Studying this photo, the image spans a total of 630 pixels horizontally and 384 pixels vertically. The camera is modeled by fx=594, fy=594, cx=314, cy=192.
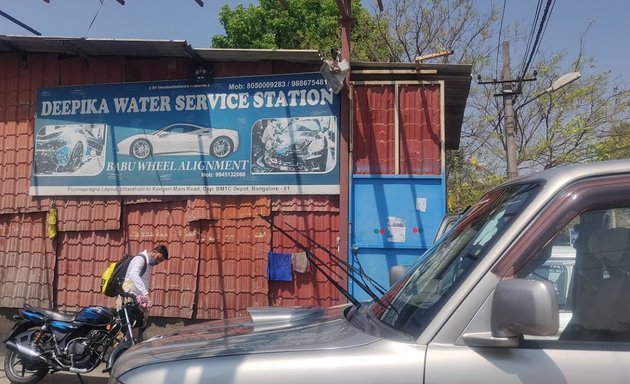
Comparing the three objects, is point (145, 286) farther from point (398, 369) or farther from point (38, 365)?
point (398, 369)

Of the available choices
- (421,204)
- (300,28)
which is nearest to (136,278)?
(421,204)

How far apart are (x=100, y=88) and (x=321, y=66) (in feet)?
11.1

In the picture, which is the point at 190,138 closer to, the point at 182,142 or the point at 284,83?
the point at 182,142

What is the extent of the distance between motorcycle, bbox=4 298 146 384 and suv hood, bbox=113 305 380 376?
425 centimetres

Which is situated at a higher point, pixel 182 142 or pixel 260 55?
pixel 260 55

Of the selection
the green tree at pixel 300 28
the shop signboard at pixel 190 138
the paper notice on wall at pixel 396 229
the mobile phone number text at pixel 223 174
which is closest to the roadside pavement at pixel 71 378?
the shop signboard at pixel 190 138

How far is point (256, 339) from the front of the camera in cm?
226

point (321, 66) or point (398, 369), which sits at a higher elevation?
point (321, 66)

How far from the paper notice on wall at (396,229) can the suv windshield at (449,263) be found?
5.16 m

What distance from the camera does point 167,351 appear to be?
229 cm

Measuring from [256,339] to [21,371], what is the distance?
19.7 ft

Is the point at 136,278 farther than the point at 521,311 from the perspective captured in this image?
Yes

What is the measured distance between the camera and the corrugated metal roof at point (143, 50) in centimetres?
801

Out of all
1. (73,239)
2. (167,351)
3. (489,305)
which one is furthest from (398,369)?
(73,239)
